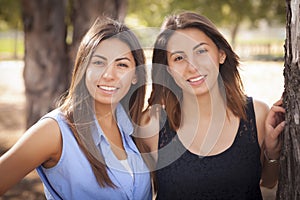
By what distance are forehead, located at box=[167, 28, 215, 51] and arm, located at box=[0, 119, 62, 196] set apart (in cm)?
78

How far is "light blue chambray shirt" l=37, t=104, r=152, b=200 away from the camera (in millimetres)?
2361

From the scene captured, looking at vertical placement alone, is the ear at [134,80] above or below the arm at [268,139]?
above

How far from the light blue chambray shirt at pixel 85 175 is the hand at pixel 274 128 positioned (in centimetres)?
64

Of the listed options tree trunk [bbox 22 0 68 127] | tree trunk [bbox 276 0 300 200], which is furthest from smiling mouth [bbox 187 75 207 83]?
tree trunk [bbox 22 0 68 127]

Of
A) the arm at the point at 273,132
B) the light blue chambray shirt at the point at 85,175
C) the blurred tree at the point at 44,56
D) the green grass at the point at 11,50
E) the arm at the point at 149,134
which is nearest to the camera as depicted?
the light blue chambray shirt at the point at 85,175

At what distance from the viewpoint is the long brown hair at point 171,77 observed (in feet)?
8.82

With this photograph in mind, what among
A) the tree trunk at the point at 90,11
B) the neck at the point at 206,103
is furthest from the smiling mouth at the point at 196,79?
the tree trunk at the point at 90,11

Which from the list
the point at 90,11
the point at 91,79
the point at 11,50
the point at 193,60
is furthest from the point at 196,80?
the point at 11,50

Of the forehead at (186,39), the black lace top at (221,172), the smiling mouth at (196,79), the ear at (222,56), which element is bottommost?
the black lace top at (221,172)

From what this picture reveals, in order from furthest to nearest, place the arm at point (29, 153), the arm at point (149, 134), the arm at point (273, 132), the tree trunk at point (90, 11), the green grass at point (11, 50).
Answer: the green grass at point (11, 50)
the tree trunk at point (90, 11)
the arm at point (149, 134)
the arm at point (273, 132)
the arm at point (29, 153)

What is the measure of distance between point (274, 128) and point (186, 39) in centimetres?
65

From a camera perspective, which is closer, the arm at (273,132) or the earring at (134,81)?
the arm at (273,132)

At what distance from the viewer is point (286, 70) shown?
2.32 metres

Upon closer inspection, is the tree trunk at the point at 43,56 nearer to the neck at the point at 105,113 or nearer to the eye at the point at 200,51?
the neck at the point at 105,113
